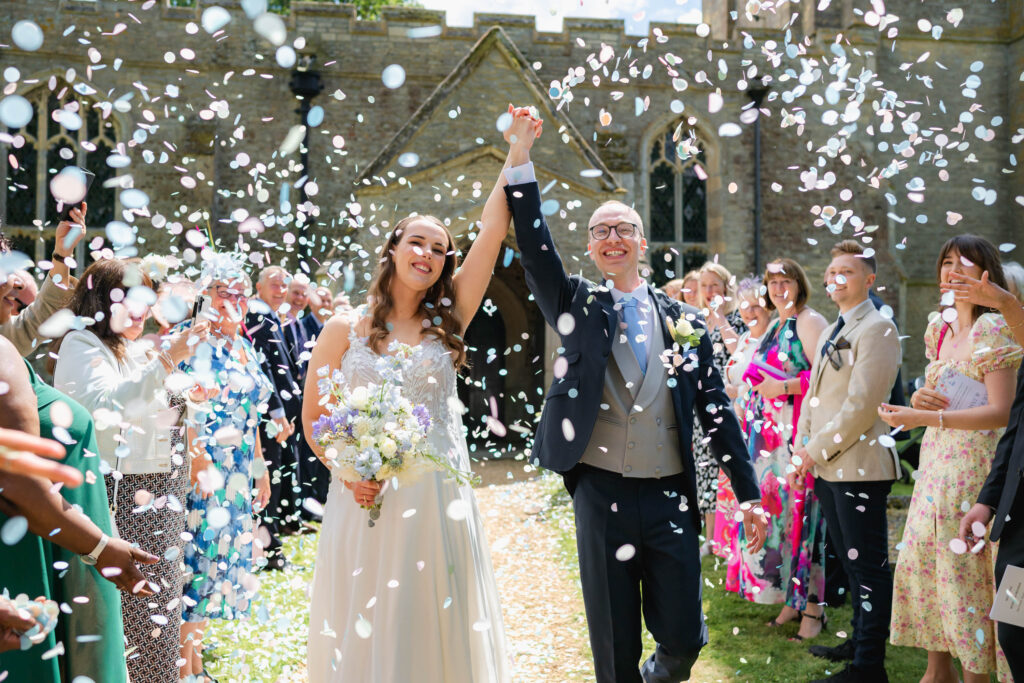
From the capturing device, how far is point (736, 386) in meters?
6.22

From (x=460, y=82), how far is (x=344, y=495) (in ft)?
37.0

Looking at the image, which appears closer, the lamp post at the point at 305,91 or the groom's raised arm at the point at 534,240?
the groom's raised arm at the point at 534,240

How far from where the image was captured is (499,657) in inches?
123

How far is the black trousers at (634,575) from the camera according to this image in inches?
126

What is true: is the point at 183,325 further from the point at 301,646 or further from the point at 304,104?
the point at 304,104

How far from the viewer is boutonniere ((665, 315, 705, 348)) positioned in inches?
133

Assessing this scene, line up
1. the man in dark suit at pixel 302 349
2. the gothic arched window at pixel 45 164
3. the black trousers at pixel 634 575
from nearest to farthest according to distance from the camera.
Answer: the black trousers at pixel 634 575
the man in dark suit at pixel 302 349
the gothic arched window at pixel 45 164

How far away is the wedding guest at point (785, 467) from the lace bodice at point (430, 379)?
278cm

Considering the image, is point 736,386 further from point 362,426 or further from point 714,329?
point 362,426

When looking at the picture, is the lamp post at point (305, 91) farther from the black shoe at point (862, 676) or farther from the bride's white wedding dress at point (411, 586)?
the black shoe at point (862, 676)

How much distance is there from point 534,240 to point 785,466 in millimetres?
3177

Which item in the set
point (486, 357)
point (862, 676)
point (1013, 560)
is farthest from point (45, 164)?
point (1013, 560)

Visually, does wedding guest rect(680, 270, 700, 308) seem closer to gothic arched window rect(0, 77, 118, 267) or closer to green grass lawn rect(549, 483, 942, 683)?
green grass lawn rect(549, 483, 942, 683)

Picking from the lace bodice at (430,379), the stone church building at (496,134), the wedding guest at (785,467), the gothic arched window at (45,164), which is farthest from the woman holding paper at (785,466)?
the gothic arched window at (45,164)
